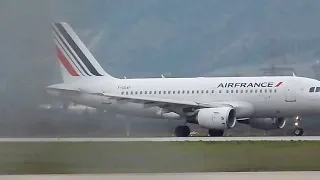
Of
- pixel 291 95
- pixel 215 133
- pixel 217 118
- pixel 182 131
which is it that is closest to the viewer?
pixel 217 118

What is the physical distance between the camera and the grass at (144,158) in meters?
14.4

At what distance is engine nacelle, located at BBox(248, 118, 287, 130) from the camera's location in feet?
103

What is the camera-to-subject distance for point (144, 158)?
16.0m

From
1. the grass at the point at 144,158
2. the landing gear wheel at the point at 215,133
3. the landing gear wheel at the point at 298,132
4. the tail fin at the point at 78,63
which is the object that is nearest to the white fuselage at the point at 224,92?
the tail fin at the point at 78,63

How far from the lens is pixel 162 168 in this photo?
14.4 m

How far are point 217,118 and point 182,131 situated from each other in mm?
1561

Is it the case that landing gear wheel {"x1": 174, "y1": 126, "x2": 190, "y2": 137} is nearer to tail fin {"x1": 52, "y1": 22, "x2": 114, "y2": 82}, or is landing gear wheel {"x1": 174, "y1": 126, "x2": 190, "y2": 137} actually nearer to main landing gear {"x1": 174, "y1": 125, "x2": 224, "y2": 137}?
main landing gear {"x1": 174, "y1": 125, "x2": 224, "y2": 137}

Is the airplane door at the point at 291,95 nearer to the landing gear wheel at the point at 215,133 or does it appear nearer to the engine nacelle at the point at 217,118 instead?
the engine nacelle at the point at 217,118

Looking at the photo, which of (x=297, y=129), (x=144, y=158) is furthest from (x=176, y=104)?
(x=144, y=158)

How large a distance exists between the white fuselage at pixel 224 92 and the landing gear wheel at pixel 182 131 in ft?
3.48

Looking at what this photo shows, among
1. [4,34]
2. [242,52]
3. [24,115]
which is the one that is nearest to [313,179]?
[4,34]

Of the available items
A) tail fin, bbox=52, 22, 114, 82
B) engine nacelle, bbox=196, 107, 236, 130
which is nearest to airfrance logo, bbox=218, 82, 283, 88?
engine nacelle, bbox=196, 107, 236, 130

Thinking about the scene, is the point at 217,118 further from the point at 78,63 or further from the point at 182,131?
the point at 78,63

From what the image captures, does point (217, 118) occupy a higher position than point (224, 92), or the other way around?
point (224, 92)
